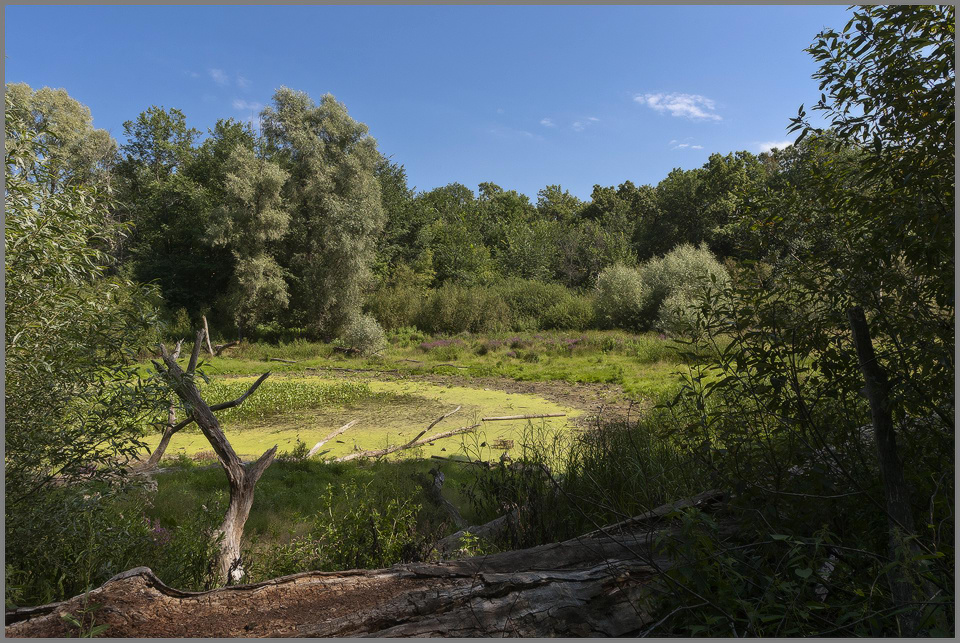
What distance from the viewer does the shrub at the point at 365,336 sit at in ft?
65.1

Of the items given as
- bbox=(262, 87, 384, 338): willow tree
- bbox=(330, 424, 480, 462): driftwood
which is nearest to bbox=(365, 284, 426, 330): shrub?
bbox=(262, 87, 384, 338): willow tree

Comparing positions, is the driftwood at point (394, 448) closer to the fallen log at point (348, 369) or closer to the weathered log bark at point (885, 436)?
the weathered log bark at point (885, 436)

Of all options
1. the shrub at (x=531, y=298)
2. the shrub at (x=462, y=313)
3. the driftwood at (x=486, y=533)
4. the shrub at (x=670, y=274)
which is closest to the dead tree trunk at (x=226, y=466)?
the driftwood at (x=486, y=533)

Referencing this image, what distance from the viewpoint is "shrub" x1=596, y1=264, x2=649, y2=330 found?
73.1ft

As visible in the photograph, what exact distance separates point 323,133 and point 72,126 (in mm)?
11162

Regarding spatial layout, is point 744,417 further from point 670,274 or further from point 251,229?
point 251,229

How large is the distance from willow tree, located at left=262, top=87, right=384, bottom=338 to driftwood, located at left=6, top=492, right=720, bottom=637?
19.4 meters

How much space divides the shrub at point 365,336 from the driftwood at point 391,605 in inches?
704

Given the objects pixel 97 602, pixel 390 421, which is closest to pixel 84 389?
pixel 97 602

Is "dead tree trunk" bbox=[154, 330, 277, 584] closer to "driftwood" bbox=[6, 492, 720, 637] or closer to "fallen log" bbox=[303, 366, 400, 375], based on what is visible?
"driftwood" bbox=[6, 492, 720, 637]

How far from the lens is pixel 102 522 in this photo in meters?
3.05

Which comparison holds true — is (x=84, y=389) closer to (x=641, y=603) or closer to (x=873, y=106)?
(x=641, y=603)

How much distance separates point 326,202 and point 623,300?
13159mm

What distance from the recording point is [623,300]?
22562 millimetres
